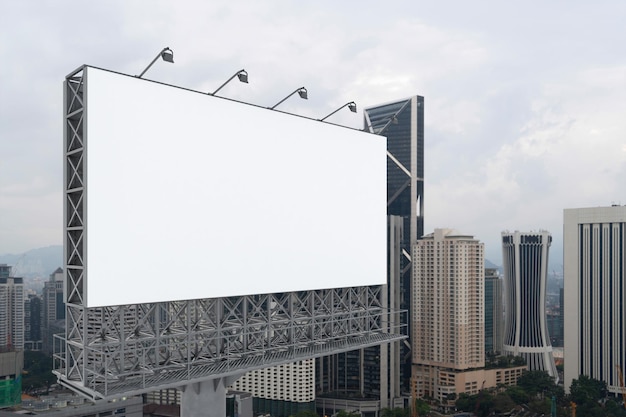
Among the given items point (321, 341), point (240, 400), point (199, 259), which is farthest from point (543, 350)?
point (199, 259)

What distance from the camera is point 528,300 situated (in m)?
68.4

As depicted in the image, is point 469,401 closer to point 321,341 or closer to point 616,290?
point 616,290

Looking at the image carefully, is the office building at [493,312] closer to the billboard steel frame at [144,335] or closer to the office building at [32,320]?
the office building at [32,320]

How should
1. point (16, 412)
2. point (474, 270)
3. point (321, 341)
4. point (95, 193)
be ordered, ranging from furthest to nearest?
point (474, 270), point (16, 412), point (321, 341), point (95, 193)

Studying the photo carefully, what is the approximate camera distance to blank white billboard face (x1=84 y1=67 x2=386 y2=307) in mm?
12805

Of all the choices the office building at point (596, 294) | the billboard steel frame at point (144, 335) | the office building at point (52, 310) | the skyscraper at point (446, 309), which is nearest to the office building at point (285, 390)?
the skyscraper at point (446, 309)

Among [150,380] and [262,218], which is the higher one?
[262,218]

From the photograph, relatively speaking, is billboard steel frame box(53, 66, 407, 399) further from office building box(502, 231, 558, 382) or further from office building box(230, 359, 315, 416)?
office building box(502, 231, 558, 382)

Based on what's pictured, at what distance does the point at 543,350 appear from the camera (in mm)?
66625

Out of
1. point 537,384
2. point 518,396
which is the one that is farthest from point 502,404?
point 537,384

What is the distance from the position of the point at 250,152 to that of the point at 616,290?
44.5 meters

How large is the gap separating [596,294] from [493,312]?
28.3 metres

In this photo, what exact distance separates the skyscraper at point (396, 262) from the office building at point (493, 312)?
55.3 feet

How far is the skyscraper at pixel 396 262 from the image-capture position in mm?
53094
